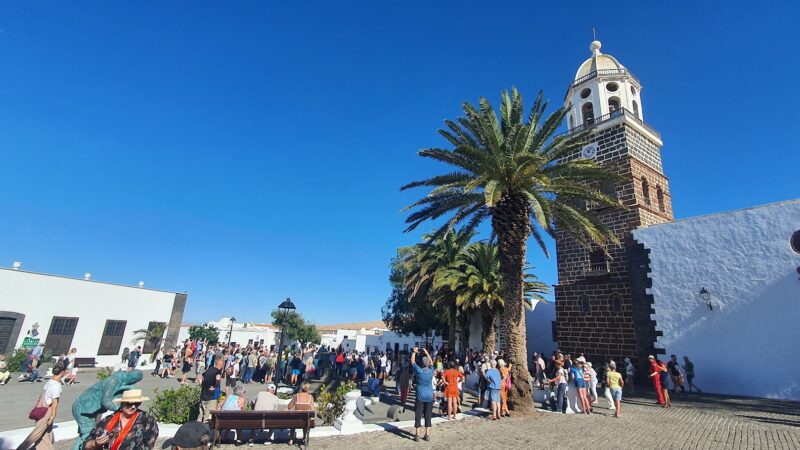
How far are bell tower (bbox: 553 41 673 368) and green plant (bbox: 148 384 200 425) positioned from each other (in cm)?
1467

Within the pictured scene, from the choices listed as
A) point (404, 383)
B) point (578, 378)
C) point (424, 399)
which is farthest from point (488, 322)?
point (424, 399)

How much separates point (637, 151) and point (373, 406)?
18.1 metres

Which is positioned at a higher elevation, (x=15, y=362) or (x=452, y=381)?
(x=452, y=381)

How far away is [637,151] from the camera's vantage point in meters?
19.8

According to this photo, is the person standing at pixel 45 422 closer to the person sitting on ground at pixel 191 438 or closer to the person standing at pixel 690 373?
the person sitting on ground at pixel 191 438

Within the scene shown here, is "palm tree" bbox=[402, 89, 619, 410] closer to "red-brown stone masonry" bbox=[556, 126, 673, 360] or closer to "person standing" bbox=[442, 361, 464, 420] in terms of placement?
"person standing" bbox=[442, 361, 464, 420]

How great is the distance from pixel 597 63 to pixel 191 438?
85.1 ft

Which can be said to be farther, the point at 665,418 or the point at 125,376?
the point at 665,418

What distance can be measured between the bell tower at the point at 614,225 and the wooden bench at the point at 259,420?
43.8ft

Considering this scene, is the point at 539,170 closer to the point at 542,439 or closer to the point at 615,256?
the point at 542,439

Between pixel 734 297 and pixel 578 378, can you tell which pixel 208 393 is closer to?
pixel 578 378

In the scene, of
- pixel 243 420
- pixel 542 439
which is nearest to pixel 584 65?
pixel 542 439

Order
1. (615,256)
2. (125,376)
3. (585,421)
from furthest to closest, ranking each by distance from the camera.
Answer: (615,256) → (585,421) → (125,376)

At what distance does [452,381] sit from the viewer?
32.5 ft
